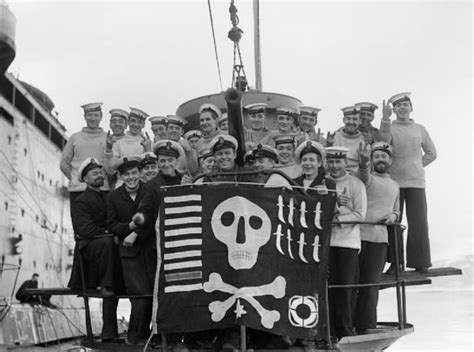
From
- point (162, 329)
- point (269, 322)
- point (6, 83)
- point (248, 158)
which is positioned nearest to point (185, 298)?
point (162, 329)

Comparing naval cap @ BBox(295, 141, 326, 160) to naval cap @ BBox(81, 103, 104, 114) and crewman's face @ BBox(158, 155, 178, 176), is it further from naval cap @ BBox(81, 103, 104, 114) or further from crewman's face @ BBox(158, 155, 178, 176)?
naval cap @ BBox(81, 103, 104, 114)

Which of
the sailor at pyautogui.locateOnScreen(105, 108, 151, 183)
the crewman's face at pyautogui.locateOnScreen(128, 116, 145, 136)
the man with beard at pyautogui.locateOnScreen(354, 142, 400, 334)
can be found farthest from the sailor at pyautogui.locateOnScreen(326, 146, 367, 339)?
the crewman's face at pyautogui.locateOnScreen(128, 116, 145, 136)

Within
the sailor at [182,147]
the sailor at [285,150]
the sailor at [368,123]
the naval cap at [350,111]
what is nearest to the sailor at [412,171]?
the sailor at [368,123]

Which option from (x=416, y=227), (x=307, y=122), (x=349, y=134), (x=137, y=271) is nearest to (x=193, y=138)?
(x=307, y=122)

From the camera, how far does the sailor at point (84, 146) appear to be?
696 centimetres

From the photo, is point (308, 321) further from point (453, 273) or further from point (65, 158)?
point (65, 158)

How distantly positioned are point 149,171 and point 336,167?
5.21 ft

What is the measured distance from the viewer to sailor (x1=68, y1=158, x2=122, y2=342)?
549cm

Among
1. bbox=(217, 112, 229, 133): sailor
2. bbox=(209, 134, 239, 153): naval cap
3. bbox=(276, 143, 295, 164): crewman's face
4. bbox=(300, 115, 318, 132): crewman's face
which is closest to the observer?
bbox=(209, 134, 239, 153): naval cap

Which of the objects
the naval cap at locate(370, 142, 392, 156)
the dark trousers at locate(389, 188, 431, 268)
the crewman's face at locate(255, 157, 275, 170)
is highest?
the naval cap at locate(370, 142, 392, 156)

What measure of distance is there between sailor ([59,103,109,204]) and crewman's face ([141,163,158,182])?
147cm

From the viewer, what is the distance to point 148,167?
5594mm

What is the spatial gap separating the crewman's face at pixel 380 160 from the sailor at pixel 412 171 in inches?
33.9

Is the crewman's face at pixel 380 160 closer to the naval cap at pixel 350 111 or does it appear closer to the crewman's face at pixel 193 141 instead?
the naval cap at pixel 350 111
